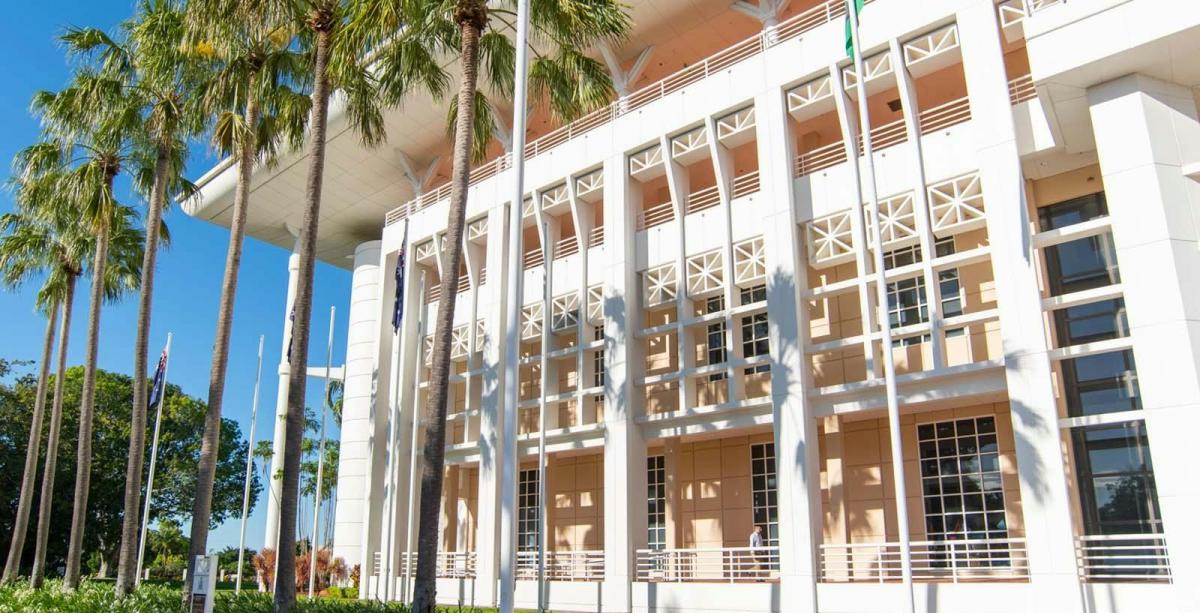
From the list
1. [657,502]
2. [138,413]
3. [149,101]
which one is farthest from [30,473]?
[657,502]

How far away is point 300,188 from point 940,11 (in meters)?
26.6

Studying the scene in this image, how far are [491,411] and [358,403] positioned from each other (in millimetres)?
10686

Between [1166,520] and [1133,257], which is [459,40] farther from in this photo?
[1166,520]

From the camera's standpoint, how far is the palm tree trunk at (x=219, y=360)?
17812 mm

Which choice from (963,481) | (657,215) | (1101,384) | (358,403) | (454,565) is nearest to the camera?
(1101,384)

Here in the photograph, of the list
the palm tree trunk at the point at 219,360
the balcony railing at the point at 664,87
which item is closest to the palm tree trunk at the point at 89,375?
the palm tree trunk at the point at 219,360

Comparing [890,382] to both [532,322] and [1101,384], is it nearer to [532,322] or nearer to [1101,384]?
[1101,384]

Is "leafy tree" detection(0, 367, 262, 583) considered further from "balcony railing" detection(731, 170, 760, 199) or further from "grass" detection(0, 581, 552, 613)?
"balcony railing" detection(731, 170, 760, 199)

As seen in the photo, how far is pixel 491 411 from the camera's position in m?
26.1

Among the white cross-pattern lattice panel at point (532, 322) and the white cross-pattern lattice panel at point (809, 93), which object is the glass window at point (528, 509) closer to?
the white cross-pattern lattice panel at point (532, 322)

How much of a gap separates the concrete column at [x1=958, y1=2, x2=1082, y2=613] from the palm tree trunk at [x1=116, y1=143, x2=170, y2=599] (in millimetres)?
18291

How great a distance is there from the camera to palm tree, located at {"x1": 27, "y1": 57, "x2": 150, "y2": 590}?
77.5ft

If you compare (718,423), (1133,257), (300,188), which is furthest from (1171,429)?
(300,188)

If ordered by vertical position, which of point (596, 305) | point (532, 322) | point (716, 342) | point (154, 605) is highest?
point (596, 305)
